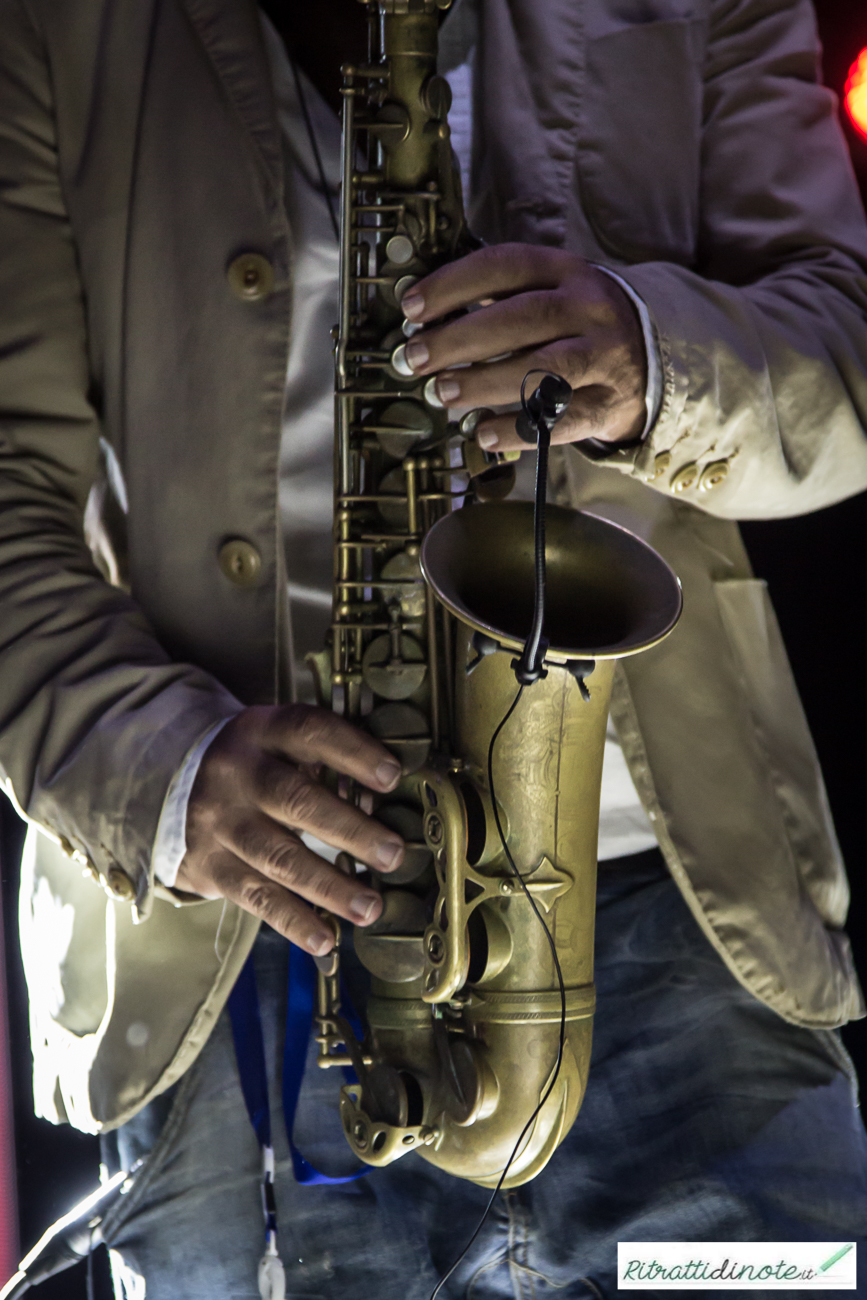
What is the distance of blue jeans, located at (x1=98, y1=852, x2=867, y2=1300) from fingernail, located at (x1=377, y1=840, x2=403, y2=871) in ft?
1.50

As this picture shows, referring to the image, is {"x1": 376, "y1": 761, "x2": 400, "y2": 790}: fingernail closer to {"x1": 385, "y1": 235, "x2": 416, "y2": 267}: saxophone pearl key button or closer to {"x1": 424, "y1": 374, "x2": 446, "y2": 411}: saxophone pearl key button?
{"x1": 424, "y1": 374, "x2": 446, "y2": 411}: saxophone pearl key button

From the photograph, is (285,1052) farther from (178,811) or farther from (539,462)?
(539,462)

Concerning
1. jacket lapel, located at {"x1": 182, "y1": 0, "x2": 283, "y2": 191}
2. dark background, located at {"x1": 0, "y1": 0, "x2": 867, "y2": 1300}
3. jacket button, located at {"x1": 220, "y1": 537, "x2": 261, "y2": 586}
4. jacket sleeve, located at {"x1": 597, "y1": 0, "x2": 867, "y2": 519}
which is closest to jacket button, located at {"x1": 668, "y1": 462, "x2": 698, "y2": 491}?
jacket sleeve, located at {"x1": 597, "y1": 0, "x2": 867, "y2": 519}

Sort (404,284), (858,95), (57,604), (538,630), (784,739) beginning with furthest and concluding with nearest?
(858,95) < (784,739) < (57,604) < (404,284) < (538,630)

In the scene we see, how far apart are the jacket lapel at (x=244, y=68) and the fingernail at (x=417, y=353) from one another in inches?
15.2

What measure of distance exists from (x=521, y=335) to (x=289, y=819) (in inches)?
19.6

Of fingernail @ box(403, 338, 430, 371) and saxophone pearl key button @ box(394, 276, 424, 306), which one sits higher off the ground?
saxophone pearl key button @ box(394, 276, 424, 306)

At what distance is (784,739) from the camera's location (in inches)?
58.0

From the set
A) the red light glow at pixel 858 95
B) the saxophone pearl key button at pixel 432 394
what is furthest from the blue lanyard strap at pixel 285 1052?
the red light glow at pixel 858 95

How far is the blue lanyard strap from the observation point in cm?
139

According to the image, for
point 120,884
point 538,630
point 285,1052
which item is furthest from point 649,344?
point 285,1052

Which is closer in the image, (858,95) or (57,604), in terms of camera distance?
(57,604)

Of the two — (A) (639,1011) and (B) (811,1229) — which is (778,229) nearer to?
(A) (639,1011)

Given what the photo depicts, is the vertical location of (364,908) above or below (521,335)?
below
